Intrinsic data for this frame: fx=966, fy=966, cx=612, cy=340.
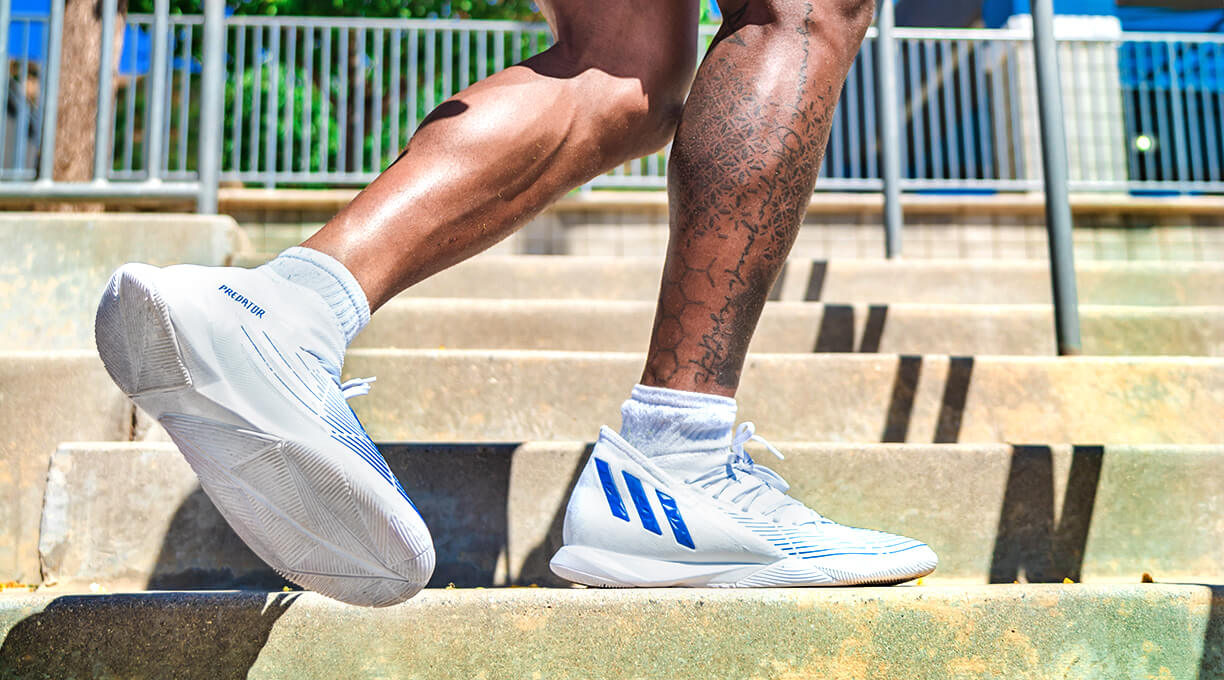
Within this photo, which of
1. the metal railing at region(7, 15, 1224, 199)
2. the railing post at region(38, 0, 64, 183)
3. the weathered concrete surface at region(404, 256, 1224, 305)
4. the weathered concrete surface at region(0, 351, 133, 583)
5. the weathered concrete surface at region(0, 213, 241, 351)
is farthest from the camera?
the metal railing at region(7, 15, 1224, 199)

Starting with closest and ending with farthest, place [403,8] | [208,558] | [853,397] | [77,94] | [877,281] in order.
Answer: [208,558]
[853,397]
[877,281]
[77,94]
[403,8]

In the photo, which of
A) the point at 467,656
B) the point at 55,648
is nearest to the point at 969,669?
the point at 467,656

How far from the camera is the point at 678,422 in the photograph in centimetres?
94

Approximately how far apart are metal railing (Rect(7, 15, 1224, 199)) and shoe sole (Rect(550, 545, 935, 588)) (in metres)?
4.69

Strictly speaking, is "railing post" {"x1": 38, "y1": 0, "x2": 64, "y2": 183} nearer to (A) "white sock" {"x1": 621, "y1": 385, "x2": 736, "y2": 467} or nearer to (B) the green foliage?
(A) "white sock" {"x1": 621, "y1": 385, "x2": 736, "y2": 467}

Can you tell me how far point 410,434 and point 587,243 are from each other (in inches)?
149

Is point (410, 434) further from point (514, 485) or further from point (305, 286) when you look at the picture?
point (305, 286)

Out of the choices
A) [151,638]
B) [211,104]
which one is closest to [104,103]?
[211,104]

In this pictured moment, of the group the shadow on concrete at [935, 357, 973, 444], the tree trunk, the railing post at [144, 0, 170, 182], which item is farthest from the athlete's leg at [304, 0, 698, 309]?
the tree trunk

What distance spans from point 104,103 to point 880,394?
6.29 ft

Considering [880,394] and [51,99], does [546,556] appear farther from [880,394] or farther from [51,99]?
[51,99]

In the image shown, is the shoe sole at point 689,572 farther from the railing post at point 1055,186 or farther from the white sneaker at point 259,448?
the railing post at point 1055,186

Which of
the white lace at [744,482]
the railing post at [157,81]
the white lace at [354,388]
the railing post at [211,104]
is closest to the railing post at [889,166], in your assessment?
the railing post at [211,104]

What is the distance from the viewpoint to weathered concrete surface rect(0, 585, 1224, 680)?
796mm
